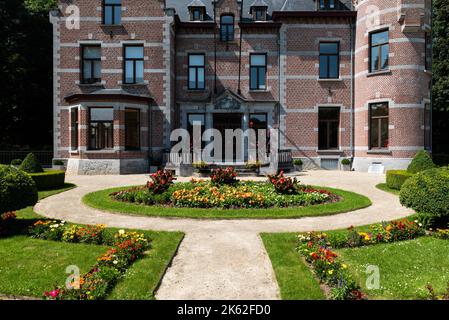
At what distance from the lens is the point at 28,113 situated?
27406 millimetres

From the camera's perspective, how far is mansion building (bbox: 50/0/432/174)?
64.8 feet

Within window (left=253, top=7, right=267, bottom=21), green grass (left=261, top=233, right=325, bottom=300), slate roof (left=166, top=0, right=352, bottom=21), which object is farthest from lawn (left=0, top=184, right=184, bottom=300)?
slate roof (left=166, top=0, right=352, bottom=21)

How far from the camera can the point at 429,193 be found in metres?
7.08

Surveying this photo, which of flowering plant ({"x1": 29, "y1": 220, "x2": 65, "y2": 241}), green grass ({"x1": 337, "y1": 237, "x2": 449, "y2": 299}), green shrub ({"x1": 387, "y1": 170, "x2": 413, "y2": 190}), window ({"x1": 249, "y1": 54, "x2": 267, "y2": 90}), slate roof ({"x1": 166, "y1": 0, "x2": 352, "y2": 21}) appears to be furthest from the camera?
window ({"x1": 249, "y1": 54, "x2": 267, "y2": 90})

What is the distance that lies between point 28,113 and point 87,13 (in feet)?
36.4

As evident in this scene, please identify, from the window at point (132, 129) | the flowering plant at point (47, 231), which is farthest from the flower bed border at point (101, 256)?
the window at point (132, 129)

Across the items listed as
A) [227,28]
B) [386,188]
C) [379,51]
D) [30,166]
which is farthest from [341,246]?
[227,28]

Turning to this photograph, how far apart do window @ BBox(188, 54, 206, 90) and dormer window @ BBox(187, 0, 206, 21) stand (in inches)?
104

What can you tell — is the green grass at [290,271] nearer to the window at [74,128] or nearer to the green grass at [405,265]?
the green grass at [405,265]

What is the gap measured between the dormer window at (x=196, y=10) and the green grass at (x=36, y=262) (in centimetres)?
2018

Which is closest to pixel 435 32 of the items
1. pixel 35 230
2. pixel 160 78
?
pixel 160 78

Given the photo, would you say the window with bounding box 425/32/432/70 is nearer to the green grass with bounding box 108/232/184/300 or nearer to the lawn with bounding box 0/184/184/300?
the lawn with bounding box 0/184/184/300

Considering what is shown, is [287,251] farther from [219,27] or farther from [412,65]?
[219,27]

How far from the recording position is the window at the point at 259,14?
2286 cm
